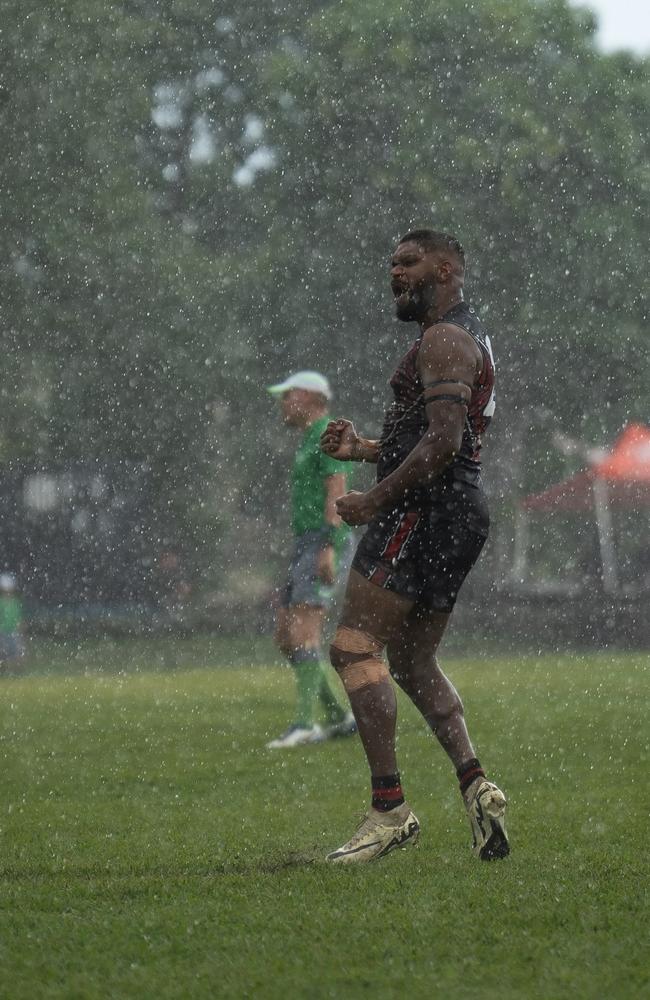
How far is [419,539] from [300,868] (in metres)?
0.99

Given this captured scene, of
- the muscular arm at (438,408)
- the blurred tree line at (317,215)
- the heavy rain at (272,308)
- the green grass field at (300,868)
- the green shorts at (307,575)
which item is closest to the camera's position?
the green grass field at (300,868)

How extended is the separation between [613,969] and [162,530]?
2335 cm

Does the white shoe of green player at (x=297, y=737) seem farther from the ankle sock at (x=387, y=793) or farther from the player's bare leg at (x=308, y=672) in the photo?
the ankle sock at (x=387, y=793)

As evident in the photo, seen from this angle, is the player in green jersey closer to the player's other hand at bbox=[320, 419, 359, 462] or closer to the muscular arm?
the player's other hand at bbox=[320, 419, 359, 462]

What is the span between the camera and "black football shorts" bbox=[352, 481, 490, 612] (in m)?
4.70

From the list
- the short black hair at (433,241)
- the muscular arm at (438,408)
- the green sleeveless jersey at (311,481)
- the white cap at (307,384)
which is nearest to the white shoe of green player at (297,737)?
the green sleeveless jersey at (311,481)

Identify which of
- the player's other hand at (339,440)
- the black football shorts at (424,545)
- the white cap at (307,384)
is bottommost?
the black football shorts at (424,545)

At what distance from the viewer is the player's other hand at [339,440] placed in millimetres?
4969

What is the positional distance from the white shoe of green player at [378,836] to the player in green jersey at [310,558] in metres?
3.05

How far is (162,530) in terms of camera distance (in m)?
26.5

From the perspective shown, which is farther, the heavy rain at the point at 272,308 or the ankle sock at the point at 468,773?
the heavy rain at the point at 272,308

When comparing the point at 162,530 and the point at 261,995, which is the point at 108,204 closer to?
the point at 162,530

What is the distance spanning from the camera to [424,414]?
4820 mm

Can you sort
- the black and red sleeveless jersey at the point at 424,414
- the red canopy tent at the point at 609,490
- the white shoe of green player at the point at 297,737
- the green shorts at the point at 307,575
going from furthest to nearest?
the red canopy tent at the point at 609,490 < the green shorts at the point at 307,575 < the white shoe of green player at the point at 297,737 < the black and red sleeveless jersey at the point at 424,414
